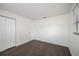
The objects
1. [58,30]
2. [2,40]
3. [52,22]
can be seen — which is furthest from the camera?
[52,22]

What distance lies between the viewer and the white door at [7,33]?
2.84m

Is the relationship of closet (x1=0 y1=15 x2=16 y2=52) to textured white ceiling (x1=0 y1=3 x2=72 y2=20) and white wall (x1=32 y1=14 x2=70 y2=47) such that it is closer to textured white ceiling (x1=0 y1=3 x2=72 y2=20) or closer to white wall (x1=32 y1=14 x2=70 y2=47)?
textured white ceiling (x1=0 y1=3 x2=72 y2=20)

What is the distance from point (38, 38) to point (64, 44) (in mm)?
2568

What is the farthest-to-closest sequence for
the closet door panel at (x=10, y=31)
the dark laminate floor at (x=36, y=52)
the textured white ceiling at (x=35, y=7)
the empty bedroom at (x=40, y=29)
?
1. the closet door panel at (x=10, y=31)
2. the dark laminate floor at (x=36, y=52)
3. the empty bedroom at (x=40, y=29)
4. the textured white ceiling at (x=35, y=7)

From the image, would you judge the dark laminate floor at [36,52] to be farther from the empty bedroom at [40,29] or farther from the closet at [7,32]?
the closet at [7,32]

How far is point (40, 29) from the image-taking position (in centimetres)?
537

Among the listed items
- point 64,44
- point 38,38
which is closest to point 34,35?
point 38,38

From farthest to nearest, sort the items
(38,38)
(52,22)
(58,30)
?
(38,38)
(52,22)
(58,30)

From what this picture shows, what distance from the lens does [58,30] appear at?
4125mm

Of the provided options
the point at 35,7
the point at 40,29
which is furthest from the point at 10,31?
the point at 40,29

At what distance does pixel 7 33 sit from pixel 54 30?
10.6 ft

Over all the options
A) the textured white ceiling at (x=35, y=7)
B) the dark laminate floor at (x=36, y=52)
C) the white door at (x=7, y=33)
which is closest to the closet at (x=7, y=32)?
the white door at (x=7, y=33)

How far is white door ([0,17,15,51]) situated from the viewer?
284 centimetres

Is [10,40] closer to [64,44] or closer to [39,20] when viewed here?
[39,20]
